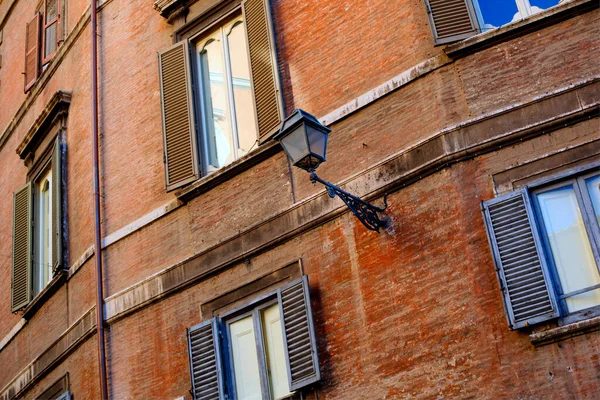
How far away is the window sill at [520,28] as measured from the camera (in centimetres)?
877

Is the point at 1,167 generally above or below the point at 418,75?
above

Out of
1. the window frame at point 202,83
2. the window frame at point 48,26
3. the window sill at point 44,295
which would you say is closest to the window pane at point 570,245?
the window frame at point 202,83

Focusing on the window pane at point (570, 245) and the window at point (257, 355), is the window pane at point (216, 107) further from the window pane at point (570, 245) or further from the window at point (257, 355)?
the window pane at point (570, 245)

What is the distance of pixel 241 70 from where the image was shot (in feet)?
37.7

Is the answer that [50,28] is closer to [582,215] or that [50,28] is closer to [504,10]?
[504,10]


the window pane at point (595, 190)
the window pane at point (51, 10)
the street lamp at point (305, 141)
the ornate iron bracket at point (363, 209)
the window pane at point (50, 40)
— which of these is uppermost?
the window pane at point (51, 10)

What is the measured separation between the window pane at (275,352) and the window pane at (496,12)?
333 centimetres

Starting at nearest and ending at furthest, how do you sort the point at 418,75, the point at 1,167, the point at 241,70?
the point at 418,75, the point at 241,70, the point at 1,167

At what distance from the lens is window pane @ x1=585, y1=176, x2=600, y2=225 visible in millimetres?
8078

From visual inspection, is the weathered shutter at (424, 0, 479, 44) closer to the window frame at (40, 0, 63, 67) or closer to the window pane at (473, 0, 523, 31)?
the window pane at (473, 0, 523, 31)

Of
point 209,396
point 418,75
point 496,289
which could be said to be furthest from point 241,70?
point 496,289

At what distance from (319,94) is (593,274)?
3.55 m

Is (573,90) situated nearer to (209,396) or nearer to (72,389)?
(209,396)

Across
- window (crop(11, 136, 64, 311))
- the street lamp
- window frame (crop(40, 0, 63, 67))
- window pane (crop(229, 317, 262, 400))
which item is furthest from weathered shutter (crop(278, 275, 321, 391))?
window frame (crop(40, 0, 63, 67))
